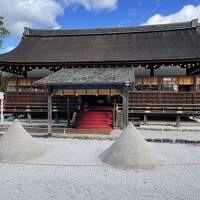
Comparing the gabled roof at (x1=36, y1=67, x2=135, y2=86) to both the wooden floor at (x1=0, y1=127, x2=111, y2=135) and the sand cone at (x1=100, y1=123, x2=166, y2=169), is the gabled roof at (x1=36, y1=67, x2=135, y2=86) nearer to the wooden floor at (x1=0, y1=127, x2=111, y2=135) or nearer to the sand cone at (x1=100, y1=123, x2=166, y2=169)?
the wooden floor at (x1=0, y1=127, x2=111, y2=135)

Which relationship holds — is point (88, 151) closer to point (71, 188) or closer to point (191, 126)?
point (71, 188)

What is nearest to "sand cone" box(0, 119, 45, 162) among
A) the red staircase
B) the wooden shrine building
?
the wooden shrine building

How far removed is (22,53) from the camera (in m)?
20.2

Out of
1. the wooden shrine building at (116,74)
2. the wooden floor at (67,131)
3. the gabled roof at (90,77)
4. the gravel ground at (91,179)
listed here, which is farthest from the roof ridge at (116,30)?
the gravel ground at (91,179)

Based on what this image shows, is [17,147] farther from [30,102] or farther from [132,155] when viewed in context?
[30,102]

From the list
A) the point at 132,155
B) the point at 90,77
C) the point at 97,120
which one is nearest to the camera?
the point at 132,155

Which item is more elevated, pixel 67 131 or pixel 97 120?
pixel 97 120

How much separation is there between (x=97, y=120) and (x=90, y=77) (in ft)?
10.8

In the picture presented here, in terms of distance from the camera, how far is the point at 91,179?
7551mm

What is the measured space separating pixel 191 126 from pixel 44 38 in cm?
1446

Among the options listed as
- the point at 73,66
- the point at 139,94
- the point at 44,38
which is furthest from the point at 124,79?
the point at 44,38

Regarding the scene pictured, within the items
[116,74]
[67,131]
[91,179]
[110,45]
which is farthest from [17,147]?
[110,45]

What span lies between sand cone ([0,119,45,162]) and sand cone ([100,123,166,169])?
2.65 m

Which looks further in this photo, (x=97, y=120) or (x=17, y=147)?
(x=97, y=120)
